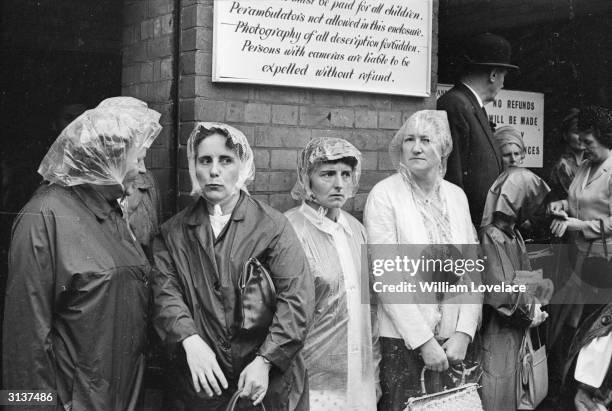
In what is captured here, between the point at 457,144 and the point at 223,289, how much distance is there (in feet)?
6.08

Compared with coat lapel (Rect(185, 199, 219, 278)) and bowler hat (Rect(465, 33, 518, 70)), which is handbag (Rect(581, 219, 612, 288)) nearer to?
bowler hat (Rect(465, 33, 518, 70))

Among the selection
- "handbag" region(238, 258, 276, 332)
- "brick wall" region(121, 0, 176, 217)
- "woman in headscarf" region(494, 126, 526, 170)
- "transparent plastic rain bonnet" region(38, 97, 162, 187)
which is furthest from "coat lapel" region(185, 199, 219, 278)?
"woman in headscarf" region(494, 126, 526, 170)

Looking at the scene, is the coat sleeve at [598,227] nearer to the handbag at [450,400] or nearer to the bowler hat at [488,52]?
the bowler hat at [488,52]

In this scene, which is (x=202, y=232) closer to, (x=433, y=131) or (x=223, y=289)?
(x=223, y=289)

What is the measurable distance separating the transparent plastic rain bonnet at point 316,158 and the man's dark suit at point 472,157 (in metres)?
0.79

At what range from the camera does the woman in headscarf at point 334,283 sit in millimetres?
3328

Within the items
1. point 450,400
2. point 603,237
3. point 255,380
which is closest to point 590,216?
point 603,237

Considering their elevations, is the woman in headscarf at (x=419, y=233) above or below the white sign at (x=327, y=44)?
below

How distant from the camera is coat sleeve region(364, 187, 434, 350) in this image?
3.46 meters

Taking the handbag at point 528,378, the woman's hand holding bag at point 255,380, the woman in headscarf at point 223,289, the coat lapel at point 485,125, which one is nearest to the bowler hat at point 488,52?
the coat lapel at point 485,125

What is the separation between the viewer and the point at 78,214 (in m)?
2.61

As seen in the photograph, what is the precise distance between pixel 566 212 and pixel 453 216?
3.22 feet

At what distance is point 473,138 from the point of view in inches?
162

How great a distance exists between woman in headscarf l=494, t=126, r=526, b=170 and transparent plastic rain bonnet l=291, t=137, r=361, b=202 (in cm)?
118
